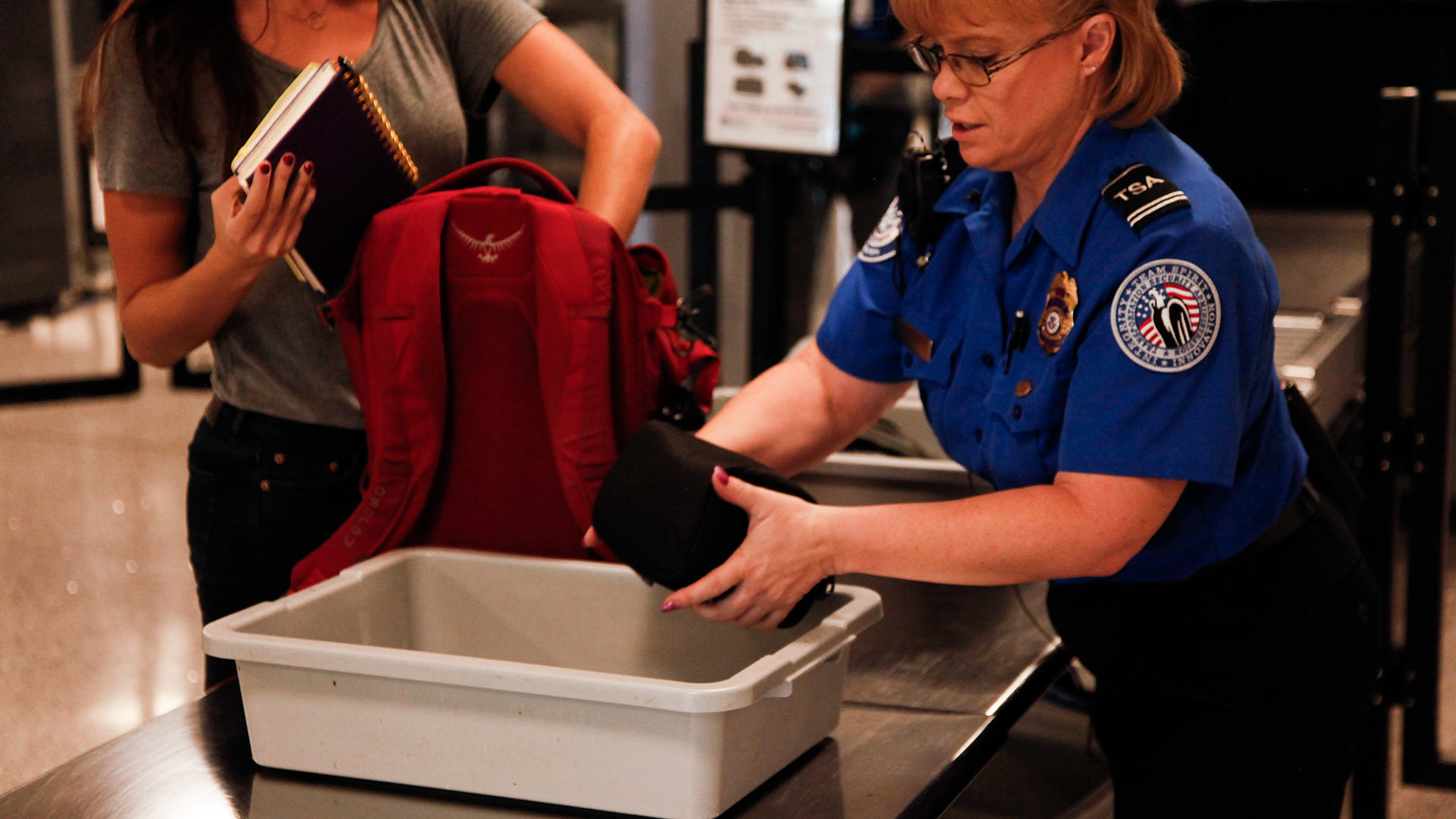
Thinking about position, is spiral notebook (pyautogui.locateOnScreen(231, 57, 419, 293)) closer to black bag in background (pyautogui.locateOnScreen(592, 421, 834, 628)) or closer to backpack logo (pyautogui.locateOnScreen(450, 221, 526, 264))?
backpack logo (pyautogui.locateOnScreen(450, 221, 526, 264))

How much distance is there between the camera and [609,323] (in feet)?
4.74

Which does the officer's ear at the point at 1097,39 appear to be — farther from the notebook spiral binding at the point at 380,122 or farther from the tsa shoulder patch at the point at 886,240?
the notebook spiral binding at the point at 380,122

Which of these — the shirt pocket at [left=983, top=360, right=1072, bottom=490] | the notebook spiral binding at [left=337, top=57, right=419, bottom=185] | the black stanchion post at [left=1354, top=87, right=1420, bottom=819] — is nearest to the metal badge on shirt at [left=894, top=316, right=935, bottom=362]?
the shirt pocket at [left=983, top=360, right=1072, bottom=490]

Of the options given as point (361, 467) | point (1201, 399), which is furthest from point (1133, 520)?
point (361, 467)

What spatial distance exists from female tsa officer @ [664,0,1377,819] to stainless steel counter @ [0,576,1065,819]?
0.43 ft

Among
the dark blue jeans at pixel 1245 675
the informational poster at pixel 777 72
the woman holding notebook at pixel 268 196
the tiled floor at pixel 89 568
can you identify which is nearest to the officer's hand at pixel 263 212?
the woman holding notebook at pixel 268 196

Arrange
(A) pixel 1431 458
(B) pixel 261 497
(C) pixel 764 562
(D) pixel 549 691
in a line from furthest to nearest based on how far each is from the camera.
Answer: (A) pixel 1431 458 < (B) pixel 261 497 < (C) pixel 764 562 < (D) pixel 549 691

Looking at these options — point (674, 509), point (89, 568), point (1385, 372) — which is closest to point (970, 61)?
point (674, 509)

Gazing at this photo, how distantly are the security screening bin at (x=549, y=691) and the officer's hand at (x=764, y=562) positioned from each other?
0.05m

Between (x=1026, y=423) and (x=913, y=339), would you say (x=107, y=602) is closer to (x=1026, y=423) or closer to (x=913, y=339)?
(x=913, y=339)

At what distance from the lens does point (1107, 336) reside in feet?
3.74

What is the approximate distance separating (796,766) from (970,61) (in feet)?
2.01

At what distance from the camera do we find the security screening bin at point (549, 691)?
1050mm

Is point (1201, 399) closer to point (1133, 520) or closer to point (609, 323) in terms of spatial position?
point (1133, 520)
